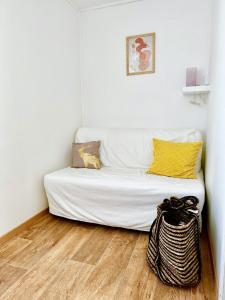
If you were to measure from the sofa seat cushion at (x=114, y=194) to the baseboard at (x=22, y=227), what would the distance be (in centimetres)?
15

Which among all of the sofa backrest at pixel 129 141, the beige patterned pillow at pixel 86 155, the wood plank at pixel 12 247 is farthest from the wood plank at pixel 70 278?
the sofa backrest at pixel 129 141

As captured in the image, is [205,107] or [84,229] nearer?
[84,229]

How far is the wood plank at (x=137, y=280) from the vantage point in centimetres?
129

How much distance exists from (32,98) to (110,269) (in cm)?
167

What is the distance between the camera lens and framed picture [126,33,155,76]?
2561 mm

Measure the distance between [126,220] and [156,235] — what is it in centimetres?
50

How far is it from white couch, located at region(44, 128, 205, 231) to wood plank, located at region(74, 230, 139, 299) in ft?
0.48

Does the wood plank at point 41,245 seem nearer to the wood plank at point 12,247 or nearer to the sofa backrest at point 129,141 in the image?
the wood plank at point 12,247

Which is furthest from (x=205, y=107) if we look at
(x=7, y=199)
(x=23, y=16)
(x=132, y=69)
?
(x=7, y=199)

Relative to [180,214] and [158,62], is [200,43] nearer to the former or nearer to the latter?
[158,62]

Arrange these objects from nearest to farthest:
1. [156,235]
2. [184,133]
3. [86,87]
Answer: [156,235] → [184,133] → [86,87]

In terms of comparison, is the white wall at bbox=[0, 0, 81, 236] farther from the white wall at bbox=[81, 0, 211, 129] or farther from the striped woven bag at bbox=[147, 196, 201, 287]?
the striped woven bag at bbox=[147, 196, 201, 287]

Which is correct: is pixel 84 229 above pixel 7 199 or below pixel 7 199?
below

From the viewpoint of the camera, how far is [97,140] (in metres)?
2.64
